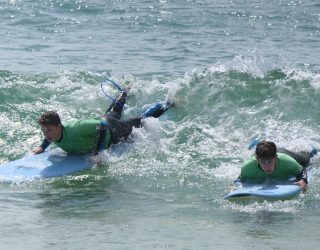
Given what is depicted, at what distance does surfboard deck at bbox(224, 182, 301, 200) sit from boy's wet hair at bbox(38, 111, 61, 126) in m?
2.51

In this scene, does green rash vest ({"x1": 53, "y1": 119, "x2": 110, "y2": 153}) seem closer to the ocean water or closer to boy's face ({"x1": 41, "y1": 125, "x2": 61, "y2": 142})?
boy's face ({"x1": 41, "y1": 125, "x2": 61, "y2": 142})

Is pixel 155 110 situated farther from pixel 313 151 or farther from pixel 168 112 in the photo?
Result: pixel 313 151

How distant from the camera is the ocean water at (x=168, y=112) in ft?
25.2

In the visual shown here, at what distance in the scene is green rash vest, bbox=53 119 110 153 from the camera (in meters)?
10.4

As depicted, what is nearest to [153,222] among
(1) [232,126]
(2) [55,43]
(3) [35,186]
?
(3) [35,186]

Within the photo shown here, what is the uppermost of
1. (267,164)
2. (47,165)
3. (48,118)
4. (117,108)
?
(48,118)

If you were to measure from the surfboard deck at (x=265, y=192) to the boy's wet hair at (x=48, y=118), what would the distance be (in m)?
2.51

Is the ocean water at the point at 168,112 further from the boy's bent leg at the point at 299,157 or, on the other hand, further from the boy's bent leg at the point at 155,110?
the boy's bent leg at the point at 299,157

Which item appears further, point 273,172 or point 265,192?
point 273,172

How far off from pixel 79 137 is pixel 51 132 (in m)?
0.56

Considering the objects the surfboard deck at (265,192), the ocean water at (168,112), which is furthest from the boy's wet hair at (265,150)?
the ocean water at (168,112)

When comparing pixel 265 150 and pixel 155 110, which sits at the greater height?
pixel 265 150

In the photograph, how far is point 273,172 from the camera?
9.20 meters

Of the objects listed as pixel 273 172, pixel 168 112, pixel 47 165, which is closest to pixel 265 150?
pixel 273 172
